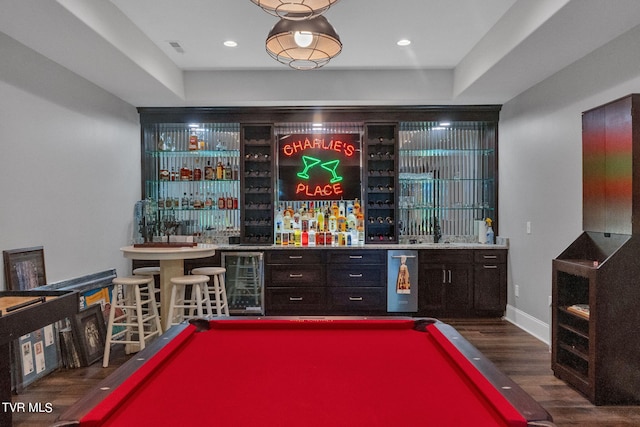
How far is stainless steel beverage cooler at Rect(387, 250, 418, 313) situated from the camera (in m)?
5.55

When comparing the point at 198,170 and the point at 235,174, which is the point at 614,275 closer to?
the point at 235,174

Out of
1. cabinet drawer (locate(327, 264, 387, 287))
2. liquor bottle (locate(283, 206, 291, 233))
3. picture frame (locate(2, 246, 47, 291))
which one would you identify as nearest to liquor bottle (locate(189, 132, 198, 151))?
liquor bottle (locate(283, 206, 291, 233))

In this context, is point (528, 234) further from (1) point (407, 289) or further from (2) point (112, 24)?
(2) point (112, 24)

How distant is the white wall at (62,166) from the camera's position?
11.6 ft

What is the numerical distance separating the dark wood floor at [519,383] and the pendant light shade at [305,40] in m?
2.82

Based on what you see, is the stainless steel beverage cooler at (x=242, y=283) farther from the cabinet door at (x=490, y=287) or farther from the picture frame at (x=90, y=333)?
the cabinet door at (x=490, y=287)

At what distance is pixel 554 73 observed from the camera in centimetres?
441

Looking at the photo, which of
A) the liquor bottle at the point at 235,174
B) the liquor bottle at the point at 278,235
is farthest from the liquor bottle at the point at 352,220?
the liquor bottle at the point at 235,174

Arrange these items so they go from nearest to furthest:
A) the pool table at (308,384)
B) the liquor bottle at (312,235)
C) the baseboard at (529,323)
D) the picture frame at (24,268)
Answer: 1. the pool table at (308,384)
2. the picture frame at (24,268)
3. the baseboard at (529,323)
4. the liquor bottle at (312,235)

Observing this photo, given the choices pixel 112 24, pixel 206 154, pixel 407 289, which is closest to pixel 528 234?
pixel 407 289

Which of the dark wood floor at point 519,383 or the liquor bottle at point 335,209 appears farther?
the liquor bottle at point 335,209

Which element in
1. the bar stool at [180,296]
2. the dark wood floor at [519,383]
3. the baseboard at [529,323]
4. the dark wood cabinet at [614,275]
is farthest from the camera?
the baseboard at [529,323]

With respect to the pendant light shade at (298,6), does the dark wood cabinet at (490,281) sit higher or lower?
lower

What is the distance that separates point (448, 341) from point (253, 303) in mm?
4053
